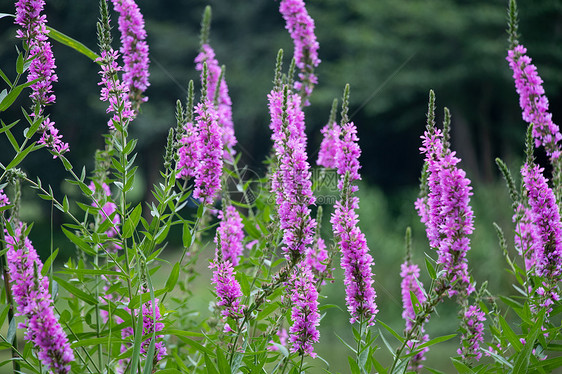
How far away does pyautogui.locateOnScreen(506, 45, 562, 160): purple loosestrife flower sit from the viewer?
314cm

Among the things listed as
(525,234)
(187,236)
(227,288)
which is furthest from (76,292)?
(525,234)

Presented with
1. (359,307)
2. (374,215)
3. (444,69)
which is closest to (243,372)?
(359,307)

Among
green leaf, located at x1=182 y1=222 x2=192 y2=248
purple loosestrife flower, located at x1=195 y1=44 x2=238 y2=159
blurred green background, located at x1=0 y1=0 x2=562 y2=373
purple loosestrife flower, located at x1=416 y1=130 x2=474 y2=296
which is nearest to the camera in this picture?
purple loosestrife flower, located at x1=416 y1=130 x2=474 y2=296

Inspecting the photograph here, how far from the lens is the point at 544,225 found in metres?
2.47

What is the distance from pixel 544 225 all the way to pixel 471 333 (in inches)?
22.8

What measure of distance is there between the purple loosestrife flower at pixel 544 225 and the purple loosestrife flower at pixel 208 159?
1303 mm

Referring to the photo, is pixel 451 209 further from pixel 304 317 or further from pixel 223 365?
pixel 223 365

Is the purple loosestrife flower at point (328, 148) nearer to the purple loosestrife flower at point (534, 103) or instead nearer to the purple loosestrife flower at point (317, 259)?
the purple loosestrife flower at point (317, 259)

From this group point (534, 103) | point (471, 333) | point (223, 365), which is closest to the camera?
point (223, 365)

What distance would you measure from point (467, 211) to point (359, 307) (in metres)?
0.54

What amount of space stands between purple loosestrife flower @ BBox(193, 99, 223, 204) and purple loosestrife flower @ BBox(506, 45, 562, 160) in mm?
1679

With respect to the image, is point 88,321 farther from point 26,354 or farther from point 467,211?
point 467,211

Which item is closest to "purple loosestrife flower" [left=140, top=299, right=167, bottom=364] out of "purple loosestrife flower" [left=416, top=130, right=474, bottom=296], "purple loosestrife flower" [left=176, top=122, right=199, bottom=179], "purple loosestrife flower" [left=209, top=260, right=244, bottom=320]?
"purple loosestrife flower" [left=209, top=260, right=244, bottom=320]

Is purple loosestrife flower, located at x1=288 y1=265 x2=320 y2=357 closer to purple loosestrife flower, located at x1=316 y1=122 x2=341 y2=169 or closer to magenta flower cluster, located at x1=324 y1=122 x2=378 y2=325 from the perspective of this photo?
magenta flower cluster, located at x1=324 y1=122 x2=378 y2=325
